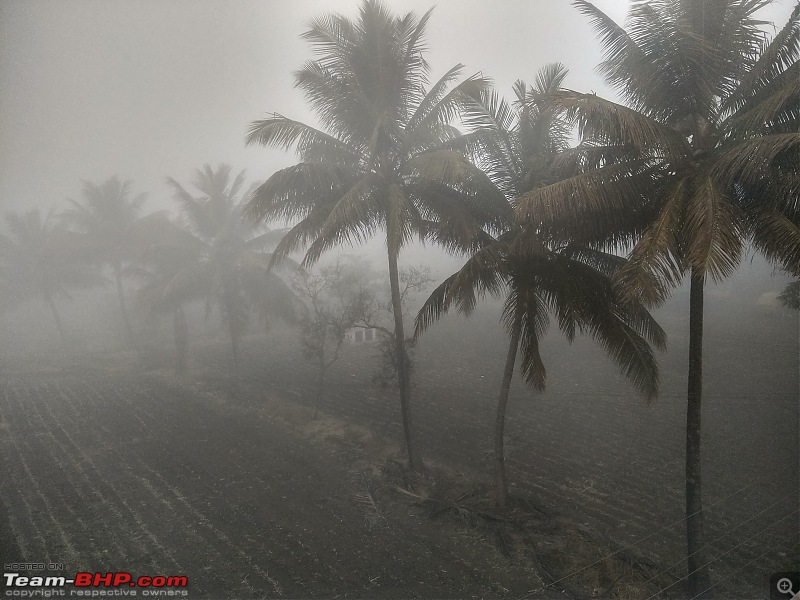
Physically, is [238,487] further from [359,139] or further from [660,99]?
[660,99]

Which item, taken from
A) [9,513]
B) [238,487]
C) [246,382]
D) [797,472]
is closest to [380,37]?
[238,487]

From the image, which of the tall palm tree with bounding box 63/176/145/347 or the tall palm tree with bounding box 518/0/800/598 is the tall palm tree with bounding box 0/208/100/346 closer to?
the tall palm tree with bounding box 63/176/145/347

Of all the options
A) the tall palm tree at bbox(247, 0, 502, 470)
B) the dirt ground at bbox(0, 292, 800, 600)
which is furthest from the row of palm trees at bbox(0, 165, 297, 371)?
the tall palm tree at bbox(247, 0, 502, 470)

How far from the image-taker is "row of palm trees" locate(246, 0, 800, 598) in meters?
4.62

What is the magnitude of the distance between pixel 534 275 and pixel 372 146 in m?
3.21

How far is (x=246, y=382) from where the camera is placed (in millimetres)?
15461

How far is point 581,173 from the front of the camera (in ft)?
17.3

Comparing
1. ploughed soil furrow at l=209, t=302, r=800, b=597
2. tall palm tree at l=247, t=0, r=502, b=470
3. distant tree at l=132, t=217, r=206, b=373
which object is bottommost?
ploughed soil furrow at l=209, t=302, r=800, b=597

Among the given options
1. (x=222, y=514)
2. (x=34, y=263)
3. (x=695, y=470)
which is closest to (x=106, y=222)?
(x=34, y=263)

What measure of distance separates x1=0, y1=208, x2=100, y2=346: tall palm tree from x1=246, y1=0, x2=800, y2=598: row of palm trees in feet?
59.4

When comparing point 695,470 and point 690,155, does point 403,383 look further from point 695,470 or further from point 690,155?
point 690,155

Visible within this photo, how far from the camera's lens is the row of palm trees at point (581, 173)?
15.2 feet

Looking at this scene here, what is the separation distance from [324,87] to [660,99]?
203 inches

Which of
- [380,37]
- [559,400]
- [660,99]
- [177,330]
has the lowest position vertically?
[559,400]
